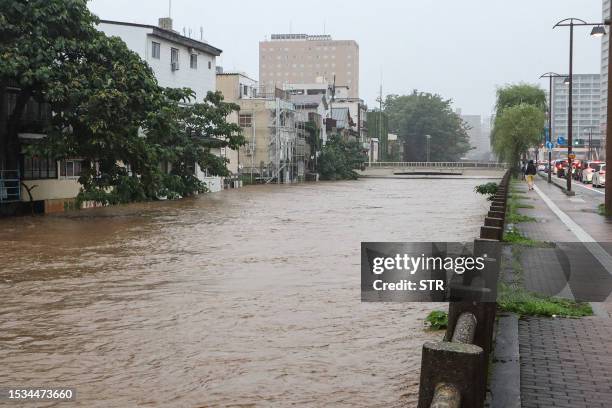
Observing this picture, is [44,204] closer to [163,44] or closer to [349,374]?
[163,44]

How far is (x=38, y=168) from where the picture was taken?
3322cm

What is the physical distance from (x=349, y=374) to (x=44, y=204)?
89.0 ft

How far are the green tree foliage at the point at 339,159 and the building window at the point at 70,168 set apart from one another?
157ft

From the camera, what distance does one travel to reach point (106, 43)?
98.9 ft

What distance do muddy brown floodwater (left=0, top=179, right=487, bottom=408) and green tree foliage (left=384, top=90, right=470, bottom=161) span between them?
122 m

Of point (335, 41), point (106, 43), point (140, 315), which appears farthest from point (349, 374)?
point (335, 41)

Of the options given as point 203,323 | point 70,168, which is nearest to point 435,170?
point 70,168

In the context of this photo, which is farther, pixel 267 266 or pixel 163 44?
pixel 163 44

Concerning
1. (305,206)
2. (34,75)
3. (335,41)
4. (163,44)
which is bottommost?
(305,206)

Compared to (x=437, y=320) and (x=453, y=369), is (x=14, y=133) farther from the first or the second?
(x=453, y=369)

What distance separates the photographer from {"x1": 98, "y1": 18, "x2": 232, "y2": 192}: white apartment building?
4438 centimetres

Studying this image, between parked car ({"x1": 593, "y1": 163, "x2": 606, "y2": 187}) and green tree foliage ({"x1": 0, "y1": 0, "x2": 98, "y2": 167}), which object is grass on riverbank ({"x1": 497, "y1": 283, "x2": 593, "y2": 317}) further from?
parked car ({"x1": 593, "y1": 163, "x2": 606, "y2": 187})

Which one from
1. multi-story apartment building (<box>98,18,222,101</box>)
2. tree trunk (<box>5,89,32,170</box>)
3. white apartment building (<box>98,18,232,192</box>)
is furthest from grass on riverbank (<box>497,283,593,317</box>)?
multi-story apartment building (<box>98,18,222,101</box>)

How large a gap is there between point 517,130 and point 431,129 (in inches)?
2807
